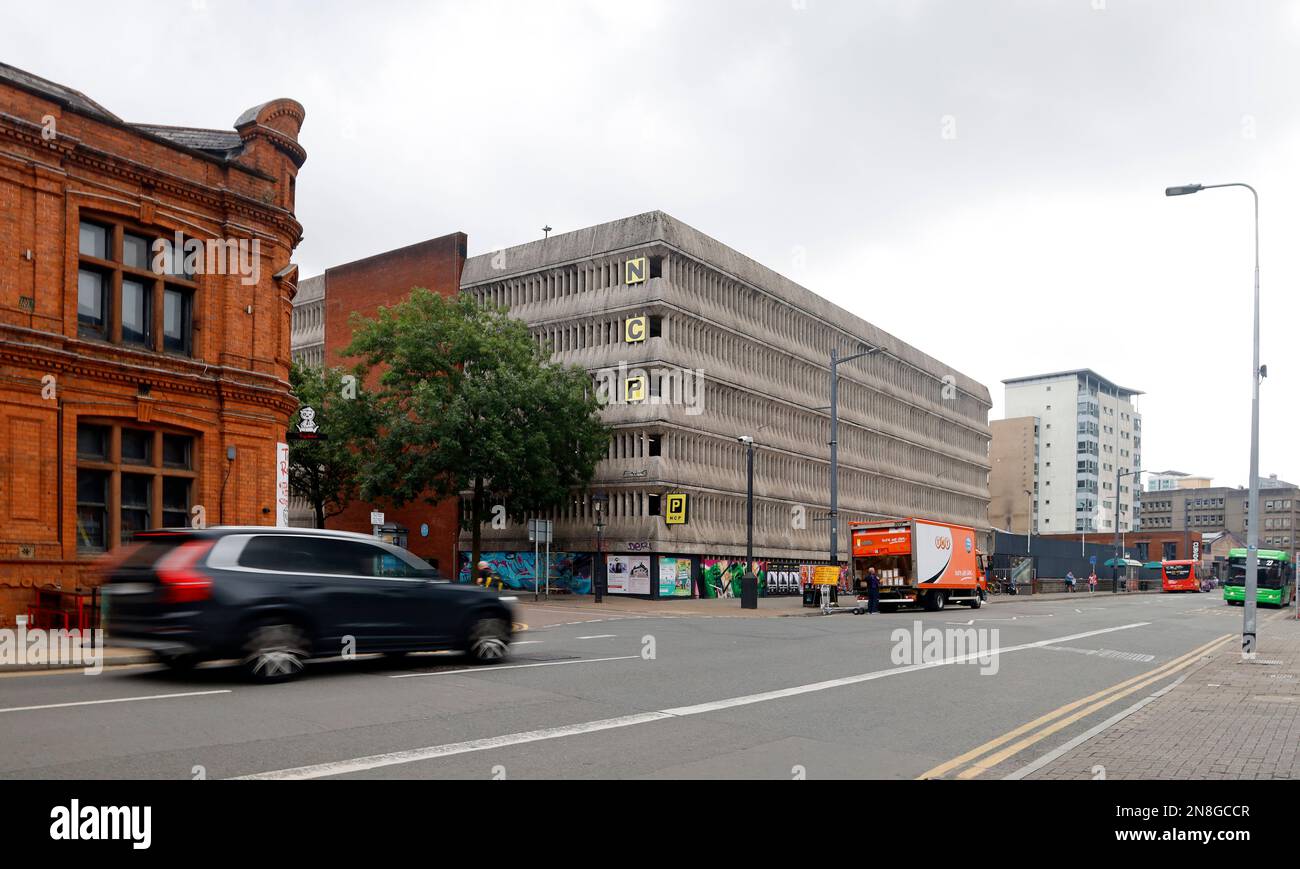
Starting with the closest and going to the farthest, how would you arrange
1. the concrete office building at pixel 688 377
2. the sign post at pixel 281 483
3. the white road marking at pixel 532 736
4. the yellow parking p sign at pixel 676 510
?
the white road marking at pixel 532 736 < the sign post at pixel 281 483 < the yellow parking p sign at pixel 676 510 < the concrete office building at pixel 688 377

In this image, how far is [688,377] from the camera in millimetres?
47312

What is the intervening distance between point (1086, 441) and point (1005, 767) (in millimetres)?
129036

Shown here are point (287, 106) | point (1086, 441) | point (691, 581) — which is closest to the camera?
point (287, 106)

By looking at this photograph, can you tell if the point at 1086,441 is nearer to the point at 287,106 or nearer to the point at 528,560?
the point at 528,560

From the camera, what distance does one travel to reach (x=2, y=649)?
48.6ft

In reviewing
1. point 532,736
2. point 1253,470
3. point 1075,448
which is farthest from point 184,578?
point 1075,448

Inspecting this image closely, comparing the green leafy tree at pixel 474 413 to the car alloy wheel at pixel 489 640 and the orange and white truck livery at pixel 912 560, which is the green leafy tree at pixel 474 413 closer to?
the orange and white truck livery at pixel 912 560

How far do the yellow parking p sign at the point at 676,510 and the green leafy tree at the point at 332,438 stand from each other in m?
13.0

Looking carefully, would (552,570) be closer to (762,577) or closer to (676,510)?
(676,510)

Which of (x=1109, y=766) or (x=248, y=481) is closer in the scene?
(x=1109, y=766)

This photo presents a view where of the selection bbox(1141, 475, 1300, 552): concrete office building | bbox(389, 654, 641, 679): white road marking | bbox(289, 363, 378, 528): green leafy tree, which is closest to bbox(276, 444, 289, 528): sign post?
bbox(389, 654, 641, 679): white road marking

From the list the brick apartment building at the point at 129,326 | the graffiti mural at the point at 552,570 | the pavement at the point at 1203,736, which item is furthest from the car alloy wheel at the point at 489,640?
the graffiti mural at the point at 552,570

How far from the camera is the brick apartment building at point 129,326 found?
18.5m
